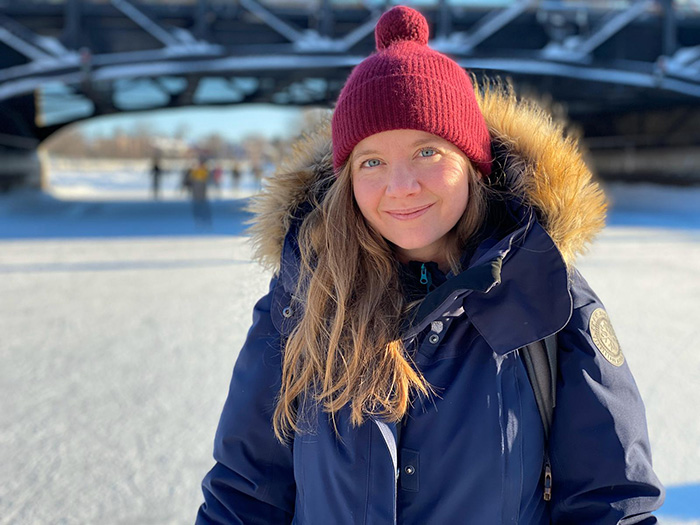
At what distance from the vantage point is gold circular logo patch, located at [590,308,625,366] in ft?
3.59

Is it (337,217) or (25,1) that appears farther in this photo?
(25,1)

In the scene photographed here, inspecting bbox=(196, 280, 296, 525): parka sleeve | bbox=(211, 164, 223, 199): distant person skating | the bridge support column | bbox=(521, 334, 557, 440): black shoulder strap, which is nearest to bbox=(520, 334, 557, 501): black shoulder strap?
bbox=(521, 334, 557, 440): black shoulder strap

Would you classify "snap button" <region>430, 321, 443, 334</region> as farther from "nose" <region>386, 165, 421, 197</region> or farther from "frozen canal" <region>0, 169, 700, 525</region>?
"frozen canal" <region>0, 169, 700, 525</region>

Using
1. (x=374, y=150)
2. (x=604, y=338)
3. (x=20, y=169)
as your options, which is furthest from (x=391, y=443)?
(x=20, y=169)

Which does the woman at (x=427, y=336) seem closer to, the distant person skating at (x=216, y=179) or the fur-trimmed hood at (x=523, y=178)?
the fur-trimmed hood at (x=523, y=178)

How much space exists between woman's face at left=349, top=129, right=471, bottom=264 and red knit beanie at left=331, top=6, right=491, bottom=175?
3cm

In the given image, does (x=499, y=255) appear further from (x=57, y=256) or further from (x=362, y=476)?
(x=57, y=256)

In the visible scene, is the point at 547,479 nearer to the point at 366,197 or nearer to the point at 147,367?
the point at 366,197

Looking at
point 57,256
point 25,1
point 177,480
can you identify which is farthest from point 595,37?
point 177,480

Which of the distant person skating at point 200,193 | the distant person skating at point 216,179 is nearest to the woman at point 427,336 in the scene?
the distant person skating at point 200,193

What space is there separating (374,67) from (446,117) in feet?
0.68

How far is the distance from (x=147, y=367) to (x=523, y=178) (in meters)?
3.18

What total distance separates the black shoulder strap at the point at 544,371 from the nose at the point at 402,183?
1.29 ft

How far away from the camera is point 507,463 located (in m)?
1.08
